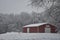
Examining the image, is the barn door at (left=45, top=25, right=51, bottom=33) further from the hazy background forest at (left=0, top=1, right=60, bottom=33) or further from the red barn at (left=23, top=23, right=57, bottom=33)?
the hazy background forest at (left=0, top=1, right=60, bottom=33)

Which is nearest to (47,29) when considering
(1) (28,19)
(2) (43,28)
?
(2) (43,28)

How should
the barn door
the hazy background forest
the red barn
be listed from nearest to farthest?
the hazy background forest < the red barn < the barn door

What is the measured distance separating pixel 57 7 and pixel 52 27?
2684 cm

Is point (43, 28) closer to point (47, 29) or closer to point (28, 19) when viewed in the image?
point (47, 29)

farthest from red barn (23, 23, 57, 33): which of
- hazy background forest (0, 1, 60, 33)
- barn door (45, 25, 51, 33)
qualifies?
hazy background forest (0, 1, 60, 33)

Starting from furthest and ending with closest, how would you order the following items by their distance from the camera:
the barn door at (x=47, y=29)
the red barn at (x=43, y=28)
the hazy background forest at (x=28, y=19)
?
the barn door at (x=47, y=29), the red barn at (x=43, y=28), the hazy background forest at (x=28, y=19)

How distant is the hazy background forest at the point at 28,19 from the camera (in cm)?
1143

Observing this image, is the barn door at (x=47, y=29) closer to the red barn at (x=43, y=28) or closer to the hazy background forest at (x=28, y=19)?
the red barn at (x=43, y=28)

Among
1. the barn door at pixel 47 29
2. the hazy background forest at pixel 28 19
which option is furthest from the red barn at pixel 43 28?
the hazy background forest at pixel 28 19

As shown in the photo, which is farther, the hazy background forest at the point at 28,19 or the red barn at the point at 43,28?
the red barn at the point at 43,28

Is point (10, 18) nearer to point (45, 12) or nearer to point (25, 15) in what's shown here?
point (25, 15)

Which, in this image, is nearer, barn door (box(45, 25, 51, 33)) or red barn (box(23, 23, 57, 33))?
red barn (box(23, 23, 57, 33))

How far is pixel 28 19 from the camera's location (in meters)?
58.3

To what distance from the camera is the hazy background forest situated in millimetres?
11428
